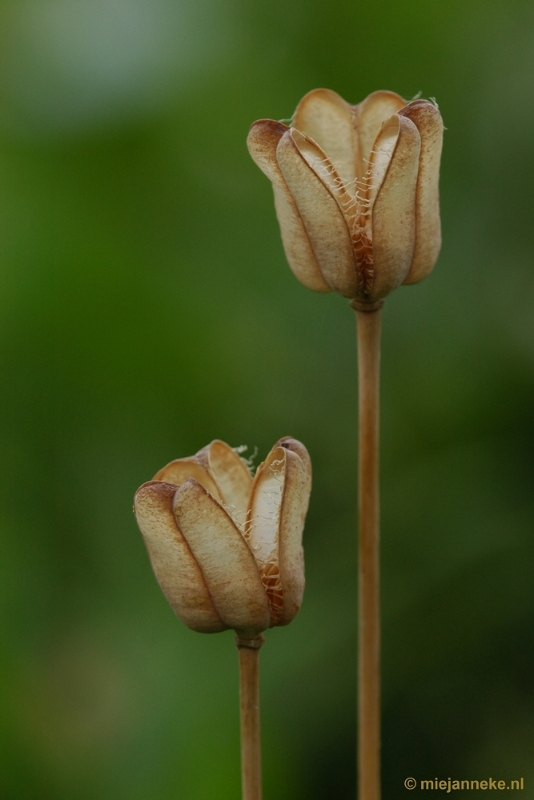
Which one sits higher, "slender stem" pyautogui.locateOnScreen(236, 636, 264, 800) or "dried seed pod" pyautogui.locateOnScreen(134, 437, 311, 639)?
"dried seed pod" pyautogui.locateOnScreen(134, 437, 311, 639)

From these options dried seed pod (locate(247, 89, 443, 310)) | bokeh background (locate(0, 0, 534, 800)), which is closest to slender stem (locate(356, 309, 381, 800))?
dried seed pod (locate(247, 89, 443, 310))

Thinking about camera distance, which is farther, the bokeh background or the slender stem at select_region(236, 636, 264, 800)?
the bokeh background

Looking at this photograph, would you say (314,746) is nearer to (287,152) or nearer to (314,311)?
(314,311)

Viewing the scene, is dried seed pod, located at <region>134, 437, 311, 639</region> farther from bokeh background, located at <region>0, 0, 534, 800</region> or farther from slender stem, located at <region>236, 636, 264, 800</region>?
bokeh background, located at <region>0, 0, 534, 800</region>

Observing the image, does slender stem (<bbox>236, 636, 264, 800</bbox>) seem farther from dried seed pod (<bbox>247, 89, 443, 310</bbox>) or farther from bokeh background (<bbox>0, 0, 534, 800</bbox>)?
bokeh background (<bbox>0, 0, 534, 800</bbox>)

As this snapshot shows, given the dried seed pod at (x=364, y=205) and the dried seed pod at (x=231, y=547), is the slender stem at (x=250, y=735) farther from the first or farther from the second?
the dried seed pod at (x=364, y=205)

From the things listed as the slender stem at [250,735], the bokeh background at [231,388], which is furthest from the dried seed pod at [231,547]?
the bokeh background at [231,388]

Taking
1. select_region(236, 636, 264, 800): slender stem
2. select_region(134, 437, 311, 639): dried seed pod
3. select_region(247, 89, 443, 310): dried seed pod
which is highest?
select_region(247, 89, 443, 310): dried seed pod
